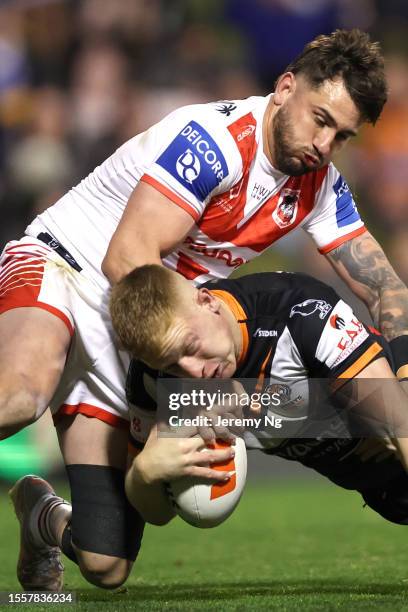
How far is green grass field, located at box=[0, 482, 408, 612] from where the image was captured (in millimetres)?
5070

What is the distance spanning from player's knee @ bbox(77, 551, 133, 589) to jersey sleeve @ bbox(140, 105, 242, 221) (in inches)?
67.1

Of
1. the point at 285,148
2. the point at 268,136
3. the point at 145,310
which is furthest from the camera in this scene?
the point at 268,136

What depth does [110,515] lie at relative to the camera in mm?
5707

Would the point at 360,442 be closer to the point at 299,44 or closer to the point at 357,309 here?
the point at 357,309

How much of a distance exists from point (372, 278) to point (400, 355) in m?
0.92

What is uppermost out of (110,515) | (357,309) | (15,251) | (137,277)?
(137,277)

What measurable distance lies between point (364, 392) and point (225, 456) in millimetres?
619

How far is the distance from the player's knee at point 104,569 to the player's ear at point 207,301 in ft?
5.44

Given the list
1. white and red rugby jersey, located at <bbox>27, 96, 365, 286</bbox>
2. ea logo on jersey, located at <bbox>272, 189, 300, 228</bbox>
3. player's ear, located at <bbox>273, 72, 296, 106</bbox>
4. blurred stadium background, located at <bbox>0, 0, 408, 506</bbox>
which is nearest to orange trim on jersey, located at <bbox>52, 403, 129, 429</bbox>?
white and red rugby jersey, located at <bbox>27, 96, 365, 286</bbox>

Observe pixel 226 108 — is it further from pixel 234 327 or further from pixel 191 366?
pixel 191 366

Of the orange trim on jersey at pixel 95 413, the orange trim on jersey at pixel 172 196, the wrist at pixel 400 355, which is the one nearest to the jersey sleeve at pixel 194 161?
the orange trim on jersey at pixel 172 196

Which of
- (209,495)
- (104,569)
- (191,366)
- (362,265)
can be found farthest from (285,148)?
(104,569)

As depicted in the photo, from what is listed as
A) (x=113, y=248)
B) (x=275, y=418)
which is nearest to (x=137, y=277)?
(x=113, y=248)

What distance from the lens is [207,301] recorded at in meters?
4.56
